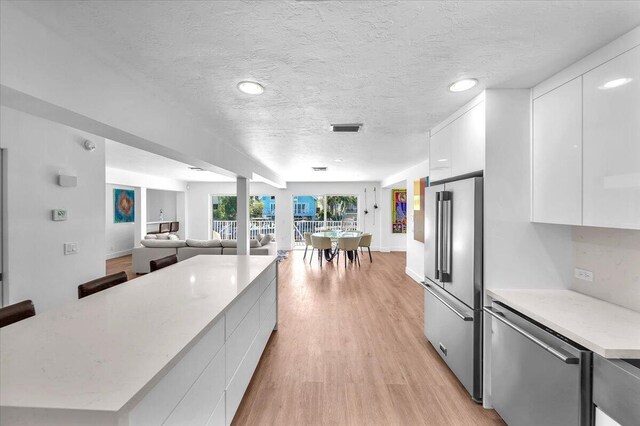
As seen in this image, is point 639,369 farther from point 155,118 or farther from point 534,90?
point 155,118

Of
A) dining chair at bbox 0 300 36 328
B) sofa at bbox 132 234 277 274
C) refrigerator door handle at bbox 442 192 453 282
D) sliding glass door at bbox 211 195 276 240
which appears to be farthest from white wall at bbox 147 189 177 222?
refrigerator door handle at bbox 442 192 453 282

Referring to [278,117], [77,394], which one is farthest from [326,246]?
[77,394]

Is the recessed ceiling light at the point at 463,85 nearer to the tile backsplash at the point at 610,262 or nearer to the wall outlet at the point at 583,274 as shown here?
the tile backsplash at the point at 610,262

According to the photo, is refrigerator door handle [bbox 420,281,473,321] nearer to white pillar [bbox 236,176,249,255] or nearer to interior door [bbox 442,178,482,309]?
interior door [bbox 442,178,482,309]

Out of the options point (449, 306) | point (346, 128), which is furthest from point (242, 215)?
point (449, 306)

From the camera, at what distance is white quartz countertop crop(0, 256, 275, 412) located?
0.86 metres

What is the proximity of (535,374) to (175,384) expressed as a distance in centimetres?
191

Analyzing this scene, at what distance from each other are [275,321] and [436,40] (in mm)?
3088

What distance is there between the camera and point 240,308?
1993 millimetres

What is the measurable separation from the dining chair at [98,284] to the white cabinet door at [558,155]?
10.6ft

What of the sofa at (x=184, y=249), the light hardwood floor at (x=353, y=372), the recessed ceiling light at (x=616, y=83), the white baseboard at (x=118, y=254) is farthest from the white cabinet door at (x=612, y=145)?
the white baseboard at (x=118, y=254)

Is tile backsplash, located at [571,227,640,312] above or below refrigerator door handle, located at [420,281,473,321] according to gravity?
above

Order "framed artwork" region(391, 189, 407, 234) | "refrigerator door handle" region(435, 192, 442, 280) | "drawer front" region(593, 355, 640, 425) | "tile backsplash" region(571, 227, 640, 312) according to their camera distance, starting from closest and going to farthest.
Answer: "drawer front" region(593, 355, 640, 425) < "tile backsplash" region(571, 227, 640, 312) < "refrigerator door handle" region(435, 192, 442, 280) < "framed artwork" region(391, 189, 407, 234)

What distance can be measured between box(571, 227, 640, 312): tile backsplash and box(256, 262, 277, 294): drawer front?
2.48 metres
